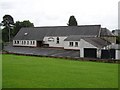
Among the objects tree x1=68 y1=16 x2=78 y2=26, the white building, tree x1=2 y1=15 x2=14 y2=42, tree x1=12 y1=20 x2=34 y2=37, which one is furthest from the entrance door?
tree x1=12 y1=20 x2=34 y2=37

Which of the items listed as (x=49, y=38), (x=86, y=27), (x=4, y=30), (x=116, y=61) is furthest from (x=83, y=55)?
(x=4, y=30)

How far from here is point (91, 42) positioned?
41219 millimetres

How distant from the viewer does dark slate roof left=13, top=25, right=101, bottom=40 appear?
2018 inches

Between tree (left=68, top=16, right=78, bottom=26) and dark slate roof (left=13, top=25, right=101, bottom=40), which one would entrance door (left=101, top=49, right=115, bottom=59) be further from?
tree (left=68, top=16, right=78, bottom=26)

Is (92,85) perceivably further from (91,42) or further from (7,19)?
(7,19)

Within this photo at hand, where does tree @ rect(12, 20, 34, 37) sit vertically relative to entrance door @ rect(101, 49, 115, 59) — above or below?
above

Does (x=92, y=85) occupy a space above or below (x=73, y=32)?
below

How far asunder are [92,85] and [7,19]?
76.1m

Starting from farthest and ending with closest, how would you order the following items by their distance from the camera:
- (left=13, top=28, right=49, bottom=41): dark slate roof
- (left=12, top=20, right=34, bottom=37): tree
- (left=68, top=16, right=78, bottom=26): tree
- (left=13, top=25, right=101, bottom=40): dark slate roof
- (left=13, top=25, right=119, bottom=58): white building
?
(left=12, top=20, right=34, bottom=37): tree
(left=68, top=16, right=78, bottom=26): tree
(left=13, top=28, right=49, bottom=41): dark slate roof
(left=13, top=25, right=101, bottom=40): dark slate roof
(left=13, top=25, right=119, bottom=58): white building

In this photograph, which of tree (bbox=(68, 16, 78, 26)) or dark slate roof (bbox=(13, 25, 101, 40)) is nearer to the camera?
dark slate roof (bbox=(13, 25, 101, 40))

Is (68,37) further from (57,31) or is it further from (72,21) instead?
(72,21)

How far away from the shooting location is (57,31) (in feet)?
186

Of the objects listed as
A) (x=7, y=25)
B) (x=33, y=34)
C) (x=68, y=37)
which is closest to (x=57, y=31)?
(x=68, y=37)

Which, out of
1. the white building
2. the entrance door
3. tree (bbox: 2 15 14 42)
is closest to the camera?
the entrance door
